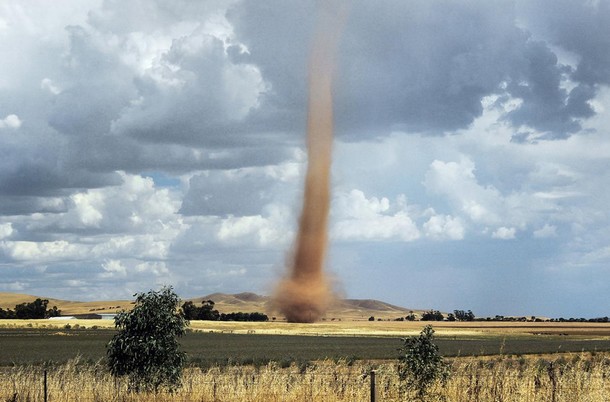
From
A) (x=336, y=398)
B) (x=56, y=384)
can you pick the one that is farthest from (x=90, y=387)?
(x=336, y=398)

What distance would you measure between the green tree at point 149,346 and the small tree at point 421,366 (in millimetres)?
9485

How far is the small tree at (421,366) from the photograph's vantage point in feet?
102

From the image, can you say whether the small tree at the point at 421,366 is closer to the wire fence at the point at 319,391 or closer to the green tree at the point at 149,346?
the wire fence at the point at 319,391

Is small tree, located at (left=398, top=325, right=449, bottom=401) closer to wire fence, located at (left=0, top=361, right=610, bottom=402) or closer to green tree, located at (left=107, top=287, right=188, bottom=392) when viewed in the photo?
wire fence, located at (left=0, top=361, right=610, bottom=402)

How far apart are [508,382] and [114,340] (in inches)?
648

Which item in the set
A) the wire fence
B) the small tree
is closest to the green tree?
the wire fence

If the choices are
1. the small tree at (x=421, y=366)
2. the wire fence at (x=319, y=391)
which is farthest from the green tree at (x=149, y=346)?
the small tree at (x=421, y=366)

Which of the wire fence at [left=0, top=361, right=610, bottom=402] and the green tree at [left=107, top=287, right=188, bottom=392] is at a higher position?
the green tree at [left=107, top=287, right=188, bottom=392]

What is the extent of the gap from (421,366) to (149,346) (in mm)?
11090

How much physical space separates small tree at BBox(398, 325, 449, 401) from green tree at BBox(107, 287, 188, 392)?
9.48m

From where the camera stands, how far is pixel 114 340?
111ft

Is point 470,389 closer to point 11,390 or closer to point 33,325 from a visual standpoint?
point 11,390

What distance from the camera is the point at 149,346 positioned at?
33156 millimetres

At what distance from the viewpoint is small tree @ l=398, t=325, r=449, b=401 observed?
3094 centimetres
